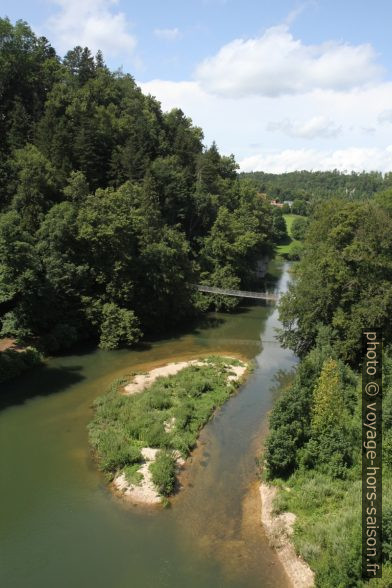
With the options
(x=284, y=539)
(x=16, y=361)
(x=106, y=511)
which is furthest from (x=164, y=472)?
(x=16, y=361)

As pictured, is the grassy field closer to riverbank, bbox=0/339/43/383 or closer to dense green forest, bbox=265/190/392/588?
dense green forest, bbox=265/190/392/588

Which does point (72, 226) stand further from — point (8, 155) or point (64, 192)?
point (8, 155)

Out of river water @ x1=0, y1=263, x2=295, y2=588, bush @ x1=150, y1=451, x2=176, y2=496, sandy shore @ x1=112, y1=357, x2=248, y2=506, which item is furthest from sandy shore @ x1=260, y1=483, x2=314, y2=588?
sandy shore @ x1=112, y1=357, x2=248, y2=506

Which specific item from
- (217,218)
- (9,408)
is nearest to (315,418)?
(9,408)

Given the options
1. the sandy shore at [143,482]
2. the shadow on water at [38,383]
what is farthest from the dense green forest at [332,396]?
the shadow on water at [38,383]

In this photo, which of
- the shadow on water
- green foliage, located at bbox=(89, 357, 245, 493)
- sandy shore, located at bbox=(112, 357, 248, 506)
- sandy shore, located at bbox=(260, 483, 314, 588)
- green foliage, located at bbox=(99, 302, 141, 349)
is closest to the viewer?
sandy shore, located at bbox=(260, 483, 314, 588)

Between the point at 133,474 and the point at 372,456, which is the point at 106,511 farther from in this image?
the point at 372,456

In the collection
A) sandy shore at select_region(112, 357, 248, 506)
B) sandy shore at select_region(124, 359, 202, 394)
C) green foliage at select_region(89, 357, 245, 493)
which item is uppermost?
sandy shore at select_region(124, 359, 202, 394)
